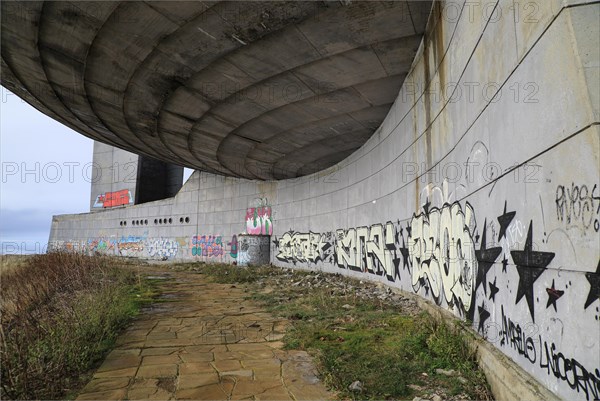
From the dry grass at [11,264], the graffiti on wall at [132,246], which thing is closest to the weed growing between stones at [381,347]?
the dry grass at [11,264]

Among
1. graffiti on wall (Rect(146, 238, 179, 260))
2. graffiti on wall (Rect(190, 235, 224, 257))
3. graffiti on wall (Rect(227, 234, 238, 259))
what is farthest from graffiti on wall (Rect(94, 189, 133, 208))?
graffiti on wall (Rect(227, 234, 238, 259))

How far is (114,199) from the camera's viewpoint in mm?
37188

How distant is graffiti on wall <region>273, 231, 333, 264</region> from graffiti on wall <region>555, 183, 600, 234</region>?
570 inches

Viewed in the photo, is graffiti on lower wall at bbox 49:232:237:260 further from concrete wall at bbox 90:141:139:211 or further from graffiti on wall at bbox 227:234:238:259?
concrete wall at bbox 90:141:139:211

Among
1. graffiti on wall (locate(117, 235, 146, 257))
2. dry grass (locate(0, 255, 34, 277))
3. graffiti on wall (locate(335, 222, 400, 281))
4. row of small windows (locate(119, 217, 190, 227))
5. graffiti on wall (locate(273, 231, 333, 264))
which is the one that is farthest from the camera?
graffiti on wall (locate(117, 235, 146, 257))

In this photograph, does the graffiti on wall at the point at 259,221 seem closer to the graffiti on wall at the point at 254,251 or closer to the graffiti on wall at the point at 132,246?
the graffiti on wall at the point at 254,251

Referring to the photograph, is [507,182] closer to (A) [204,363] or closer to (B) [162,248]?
(A) [204,363]

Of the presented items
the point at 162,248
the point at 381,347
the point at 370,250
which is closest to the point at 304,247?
the point at 370,250

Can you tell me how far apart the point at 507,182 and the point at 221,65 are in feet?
25.0

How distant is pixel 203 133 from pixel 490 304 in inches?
511

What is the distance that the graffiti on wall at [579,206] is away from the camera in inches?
103

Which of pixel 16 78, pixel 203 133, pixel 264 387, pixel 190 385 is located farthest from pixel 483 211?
pixel 16 78

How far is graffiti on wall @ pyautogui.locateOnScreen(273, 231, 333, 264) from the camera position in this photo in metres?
17.9

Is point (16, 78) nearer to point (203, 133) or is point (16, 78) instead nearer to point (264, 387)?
point (203, 133)
